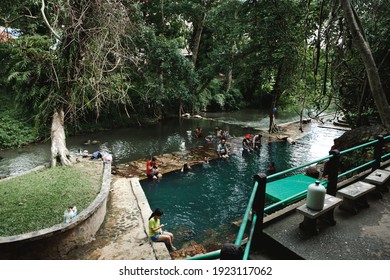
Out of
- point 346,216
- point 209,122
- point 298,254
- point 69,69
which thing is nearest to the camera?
point 298,254

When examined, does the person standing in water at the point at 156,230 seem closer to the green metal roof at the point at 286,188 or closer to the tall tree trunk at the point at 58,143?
the green metal roof at the point at 286,188

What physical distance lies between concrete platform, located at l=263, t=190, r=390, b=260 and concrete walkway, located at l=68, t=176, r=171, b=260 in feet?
9.92

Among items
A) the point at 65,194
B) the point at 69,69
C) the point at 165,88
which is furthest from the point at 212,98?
the point at 65,194

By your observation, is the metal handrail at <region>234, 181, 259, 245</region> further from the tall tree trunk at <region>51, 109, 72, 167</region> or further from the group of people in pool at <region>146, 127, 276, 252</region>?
the tall tree trunk at <region>51, 109, 72, 167</region>

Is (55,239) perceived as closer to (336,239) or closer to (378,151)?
(336,239)

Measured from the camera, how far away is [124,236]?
241 inches

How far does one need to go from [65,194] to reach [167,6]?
1828 centimetres

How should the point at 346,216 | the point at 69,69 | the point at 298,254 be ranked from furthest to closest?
the point at 69,69, the point at 346,216, the point at 298,254

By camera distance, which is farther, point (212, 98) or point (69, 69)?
point (212, 98)

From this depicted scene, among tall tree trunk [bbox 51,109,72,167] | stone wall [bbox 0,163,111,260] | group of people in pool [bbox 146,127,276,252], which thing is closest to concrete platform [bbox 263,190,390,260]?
group of people in pool [bbox 146,127,276,252]

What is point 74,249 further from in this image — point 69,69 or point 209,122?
point 209,122

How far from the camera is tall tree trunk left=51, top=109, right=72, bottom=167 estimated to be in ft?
30.1

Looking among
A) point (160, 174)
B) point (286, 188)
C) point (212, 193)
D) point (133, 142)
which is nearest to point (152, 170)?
point (160, 174)
